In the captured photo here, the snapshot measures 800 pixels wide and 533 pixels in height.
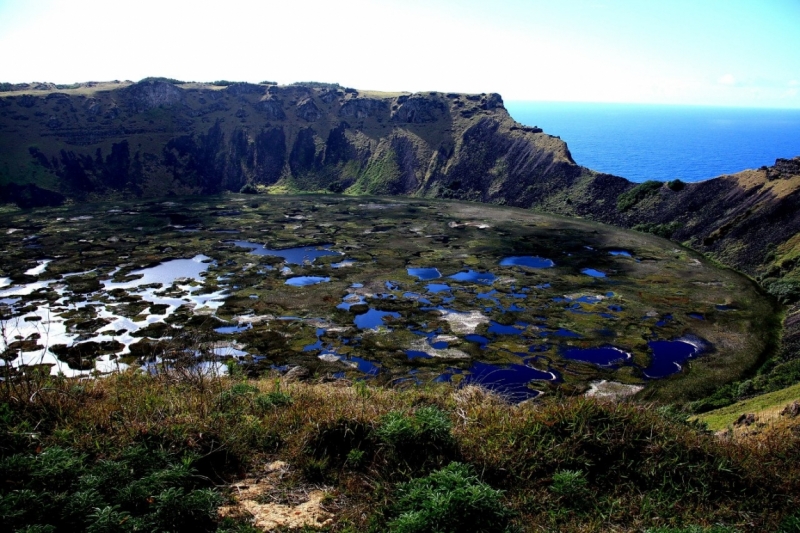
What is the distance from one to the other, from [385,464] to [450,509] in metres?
3.69

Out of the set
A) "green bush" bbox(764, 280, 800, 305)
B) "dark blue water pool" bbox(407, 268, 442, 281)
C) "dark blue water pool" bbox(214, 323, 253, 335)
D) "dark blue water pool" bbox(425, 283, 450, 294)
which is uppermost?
"green bush" bbox(764, 280, 800, 305)

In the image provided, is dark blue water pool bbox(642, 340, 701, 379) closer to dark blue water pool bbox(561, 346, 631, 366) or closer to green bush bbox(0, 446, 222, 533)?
dark blue water pool bbox(561, 346, 631, 366)

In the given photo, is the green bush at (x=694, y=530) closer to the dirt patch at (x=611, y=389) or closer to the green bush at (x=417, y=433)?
the green bush at (x=417, y=433)

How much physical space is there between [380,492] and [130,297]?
240 ft

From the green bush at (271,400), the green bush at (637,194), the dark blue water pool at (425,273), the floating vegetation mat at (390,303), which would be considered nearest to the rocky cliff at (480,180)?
the green bush at (637,194)

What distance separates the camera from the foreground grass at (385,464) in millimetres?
12211

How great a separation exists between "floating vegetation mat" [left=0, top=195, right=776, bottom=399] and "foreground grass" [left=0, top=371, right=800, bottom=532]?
6401 millimetres

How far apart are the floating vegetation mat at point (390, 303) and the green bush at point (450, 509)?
13.0 m

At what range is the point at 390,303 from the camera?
74125 millimetres

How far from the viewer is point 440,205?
543 ft

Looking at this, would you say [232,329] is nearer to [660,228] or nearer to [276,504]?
[276,504]

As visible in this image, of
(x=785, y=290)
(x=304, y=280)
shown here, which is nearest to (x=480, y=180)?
(x=304, y=280)

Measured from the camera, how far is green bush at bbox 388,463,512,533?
11711 mm

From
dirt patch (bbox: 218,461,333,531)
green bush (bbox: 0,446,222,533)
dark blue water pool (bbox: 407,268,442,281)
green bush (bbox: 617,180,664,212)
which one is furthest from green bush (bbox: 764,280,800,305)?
green bush (bbox: 0,446,222,533)
